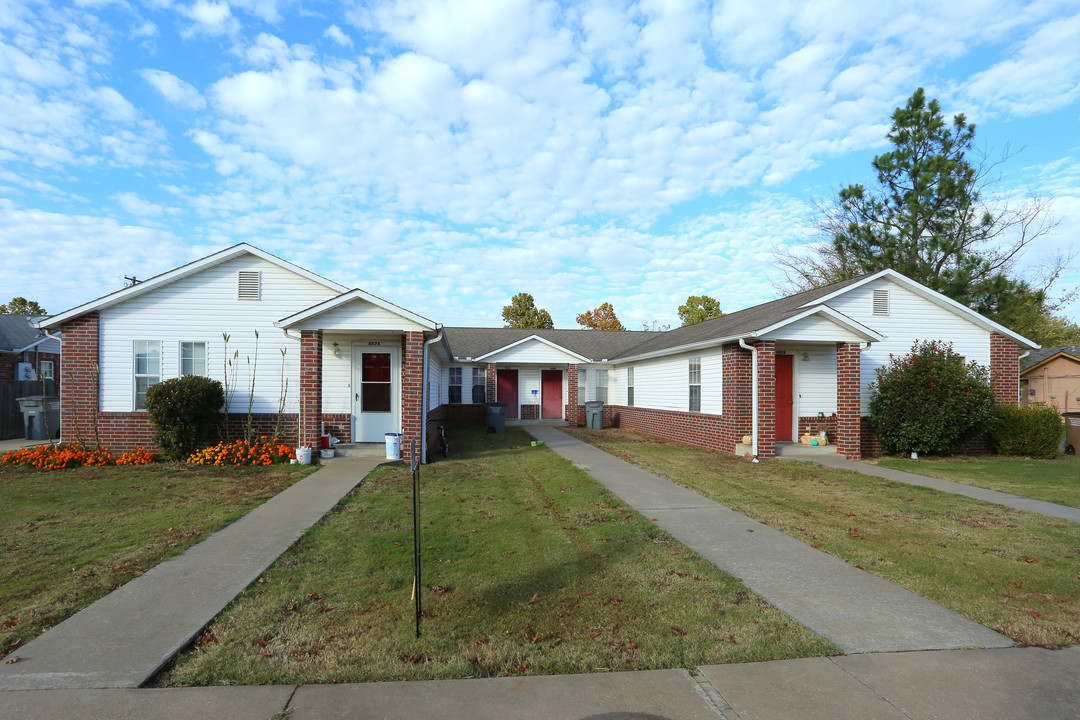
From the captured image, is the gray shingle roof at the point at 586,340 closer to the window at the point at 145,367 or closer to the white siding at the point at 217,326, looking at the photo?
the white siding at the point at 217,326

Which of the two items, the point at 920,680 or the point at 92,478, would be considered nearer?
the point at 920,680

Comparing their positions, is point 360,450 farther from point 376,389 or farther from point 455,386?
point 455,386

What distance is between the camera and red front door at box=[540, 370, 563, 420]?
83.1 ft

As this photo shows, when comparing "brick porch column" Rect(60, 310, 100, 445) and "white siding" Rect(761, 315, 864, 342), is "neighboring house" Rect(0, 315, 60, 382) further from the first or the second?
"white siding" Rect(761, 315, 864, 342)

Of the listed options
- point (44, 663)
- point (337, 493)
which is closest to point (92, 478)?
point (337, 493)

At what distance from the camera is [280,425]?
13453 millimetres

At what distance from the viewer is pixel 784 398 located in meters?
15.3

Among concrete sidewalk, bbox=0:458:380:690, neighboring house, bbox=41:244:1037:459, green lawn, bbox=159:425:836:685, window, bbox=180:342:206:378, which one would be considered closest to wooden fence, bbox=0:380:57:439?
neighboring house, bbox=41:244:1037:459

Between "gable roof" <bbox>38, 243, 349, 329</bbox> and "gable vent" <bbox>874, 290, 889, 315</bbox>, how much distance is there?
507 inches

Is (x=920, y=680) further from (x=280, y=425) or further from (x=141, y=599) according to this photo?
(x=280, y=425)

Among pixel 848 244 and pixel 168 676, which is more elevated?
pixel 848 244

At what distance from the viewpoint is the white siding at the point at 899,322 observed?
14.8 meters

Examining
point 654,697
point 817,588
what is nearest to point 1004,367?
point 817,588

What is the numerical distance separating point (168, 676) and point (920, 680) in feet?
14.2
